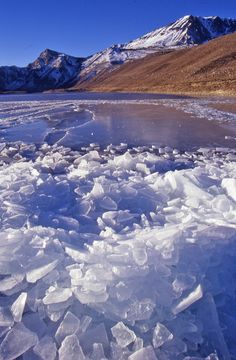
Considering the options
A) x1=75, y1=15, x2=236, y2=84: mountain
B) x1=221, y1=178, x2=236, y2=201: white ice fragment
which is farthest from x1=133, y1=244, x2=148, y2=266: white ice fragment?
x1=75, y1=15, x2=236, y2=84: mountain

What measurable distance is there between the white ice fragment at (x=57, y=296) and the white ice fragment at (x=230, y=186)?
2.11 m

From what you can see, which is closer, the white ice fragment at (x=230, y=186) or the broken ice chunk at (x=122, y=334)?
the broken ice chunk at (x=122, y=334)

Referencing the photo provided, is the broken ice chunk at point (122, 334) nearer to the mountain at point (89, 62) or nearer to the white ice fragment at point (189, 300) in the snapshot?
the white ice fragment at point (189, 300)

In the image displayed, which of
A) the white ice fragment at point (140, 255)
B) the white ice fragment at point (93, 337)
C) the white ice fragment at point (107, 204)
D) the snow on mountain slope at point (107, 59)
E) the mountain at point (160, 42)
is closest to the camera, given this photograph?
A: the white ice fragment at point (93, 337)

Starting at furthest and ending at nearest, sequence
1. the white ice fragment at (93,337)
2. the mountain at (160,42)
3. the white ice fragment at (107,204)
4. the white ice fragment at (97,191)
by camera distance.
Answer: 1. the mountain at (160,42)
2. the white ice fragment at (97,191)
3. the white ice fragment at (107,204)
4. the white ice fragment at (93,337)

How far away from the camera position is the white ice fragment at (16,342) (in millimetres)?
2189

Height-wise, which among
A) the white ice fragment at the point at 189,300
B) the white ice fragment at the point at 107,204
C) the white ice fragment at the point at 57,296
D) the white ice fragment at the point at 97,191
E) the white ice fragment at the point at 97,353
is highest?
the white ice fragment at the point at 97,191

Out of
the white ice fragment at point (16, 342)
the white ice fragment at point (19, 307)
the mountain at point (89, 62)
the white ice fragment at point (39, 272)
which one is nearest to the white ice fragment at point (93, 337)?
the white ice fragment at point (16, 342)

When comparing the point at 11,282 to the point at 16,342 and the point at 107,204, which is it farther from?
the point at 107,204

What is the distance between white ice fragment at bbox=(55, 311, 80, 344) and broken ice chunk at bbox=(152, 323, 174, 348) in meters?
0.48

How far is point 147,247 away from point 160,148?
5.26m

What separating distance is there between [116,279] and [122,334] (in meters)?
0.37

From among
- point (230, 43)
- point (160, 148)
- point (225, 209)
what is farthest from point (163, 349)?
point (230, 43)

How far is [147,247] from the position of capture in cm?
274
